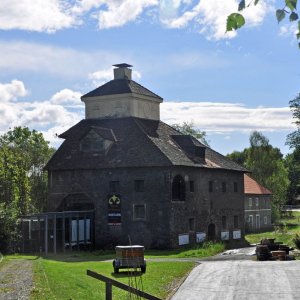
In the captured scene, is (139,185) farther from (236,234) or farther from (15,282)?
(15,282)

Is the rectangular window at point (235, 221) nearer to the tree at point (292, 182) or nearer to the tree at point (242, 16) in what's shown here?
the tree at point (242, 16)

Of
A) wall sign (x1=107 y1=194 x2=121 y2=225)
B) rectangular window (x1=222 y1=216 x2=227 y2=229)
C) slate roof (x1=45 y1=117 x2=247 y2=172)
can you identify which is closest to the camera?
wall sign (x1=107 y1=194 x2=121 y2=225)

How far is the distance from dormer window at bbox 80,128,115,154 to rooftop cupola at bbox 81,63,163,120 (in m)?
3.88

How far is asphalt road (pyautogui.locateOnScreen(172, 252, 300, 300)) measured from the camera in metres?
21.1

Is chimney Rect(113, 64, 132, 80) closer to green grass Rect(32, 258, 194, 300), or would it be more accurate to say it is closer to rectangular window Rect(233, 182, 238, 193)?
rectangular window Rect(233, 182, 238, 193)

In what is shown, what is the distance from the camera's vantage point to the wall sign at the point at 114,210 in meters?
49.7

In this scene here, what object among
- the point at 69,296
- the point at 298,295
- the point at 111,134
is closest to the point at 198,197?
the point at 111,134

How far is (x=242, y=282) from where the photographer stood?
24812 mm

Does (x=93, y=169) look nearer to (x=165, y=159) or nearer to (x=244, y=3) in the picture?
(x=165, y=159)

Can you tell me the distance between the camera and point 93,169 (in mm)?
51469

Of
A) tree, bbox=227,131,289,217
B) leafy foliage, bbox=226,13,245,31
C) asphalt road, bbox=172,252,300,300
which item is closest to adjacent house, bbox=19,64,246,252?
Answer: asphalt road, bbox=172,252,300,300

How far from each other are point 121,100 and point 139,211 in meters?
11.8

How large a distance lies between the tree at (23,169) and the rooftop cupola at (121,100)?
13682 mm

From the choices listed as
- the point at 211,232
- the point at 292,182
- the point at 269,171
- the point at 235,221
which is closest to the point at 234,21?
the point at 211,232
